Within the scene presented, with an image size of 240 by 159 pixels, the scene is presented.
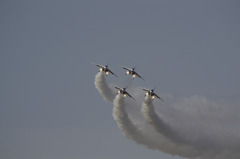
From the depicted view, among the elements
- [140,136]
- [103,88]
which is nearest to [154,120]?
[140,136]

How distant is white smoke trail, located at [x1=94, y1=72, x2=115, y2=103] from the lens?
80000mm

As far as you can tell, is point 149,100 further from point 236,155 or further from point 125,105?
point 236,155

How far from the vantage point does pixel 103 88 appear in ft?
263

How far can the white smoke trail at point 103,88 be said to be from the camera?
80.0 m

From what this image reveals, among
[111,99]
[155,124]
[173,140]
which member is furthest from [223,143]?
[111,99]

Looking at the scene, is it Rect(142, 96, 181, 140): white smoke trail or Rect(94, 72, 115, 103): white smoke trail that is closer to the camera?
Rect(142, 96, 181, 140): white smoke trail

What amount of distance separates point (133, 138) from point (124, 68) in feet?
42.5

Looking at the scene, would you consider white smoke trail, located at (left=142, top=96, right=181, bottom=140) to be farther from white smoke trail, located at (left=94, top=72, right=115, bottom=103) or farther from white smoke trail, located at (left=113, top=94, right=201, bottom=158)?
white smoke trail, located at (left=94, top=72, right=115, bottom=103)

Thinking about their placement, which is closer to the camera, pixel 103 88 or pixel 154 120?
pixel 154 120

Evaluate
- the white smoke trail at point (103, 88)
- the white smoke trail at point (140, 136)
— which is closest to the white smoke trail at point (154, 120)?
the white smoke trail at point (140, 136)

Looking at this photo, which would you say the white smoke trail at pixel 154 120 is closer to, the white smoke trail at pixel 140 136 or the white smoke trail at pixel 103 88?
the white smoke trail at pixel 140 136

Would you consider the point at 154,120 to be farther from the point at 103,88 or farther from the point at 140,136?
the point at 103,88

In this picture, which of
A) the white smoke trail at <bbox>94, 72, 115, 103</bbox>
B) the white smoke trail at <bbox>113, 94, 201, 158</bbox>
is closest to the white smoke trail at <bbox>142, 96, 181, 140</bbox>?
the white smoke trail at <bbox>113, 94, 201, 158</bbox>

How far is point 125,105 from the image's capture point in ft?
260
